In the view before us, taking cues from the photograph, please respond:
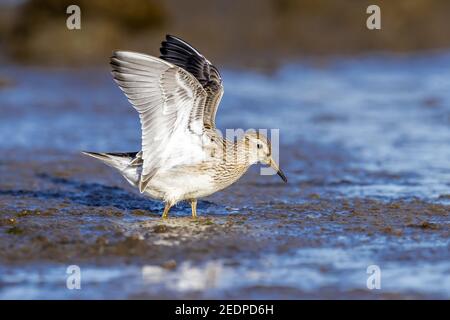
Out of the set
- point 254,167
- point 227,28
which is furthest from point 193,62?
point 227,28

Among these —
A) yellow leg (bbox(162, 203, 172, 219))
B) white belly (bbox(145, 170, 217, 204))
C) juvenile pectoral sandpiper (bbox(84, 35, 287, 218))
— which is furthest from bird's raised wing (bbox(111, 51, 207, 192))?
yellow leg (bbox(162, 203, 172, 219))

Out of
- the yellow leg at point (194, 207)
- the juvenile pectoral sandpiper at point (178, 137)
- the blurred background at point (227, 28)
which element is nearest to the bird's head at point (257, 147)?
the juvenile pectoral sandpiper at point (178, 137)

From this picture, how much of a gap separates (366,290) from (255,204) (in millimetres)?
3362

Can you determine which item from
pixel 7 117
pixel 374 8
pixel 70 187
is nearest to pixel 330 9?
pixel 374 8

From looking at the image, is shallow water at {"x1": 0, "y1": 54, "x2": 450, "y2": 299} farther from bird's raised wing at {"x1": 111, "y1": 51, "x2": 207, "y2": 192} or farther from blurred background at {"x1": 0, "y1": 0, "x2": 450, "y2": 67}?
blurred background at {"x1": 0, "y1": 0, "x2": 450, "y2": 67}

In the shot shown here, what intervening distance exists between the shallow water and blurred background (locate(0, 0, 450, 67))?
1279mm

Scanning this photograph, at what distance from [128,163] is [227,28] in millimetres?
12048

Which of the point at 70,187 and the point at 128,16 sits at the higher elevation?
the point at 128,16

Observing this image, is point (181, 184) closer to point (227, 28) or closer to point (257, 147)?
point (257, 147)

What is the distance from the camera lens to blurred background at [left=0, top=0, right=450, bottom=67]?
19.3 meters

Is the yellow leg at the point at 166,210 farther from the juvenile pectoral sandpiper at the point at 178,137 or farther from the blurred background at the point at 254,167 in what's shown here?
the blurred background at the point at 254,167

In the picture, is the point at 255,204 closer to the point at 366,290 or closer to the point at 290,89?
the point at 366,290

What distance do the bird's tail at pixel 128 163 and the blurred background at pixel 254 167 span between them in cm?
45

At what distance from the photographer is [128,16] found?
65.6ft
